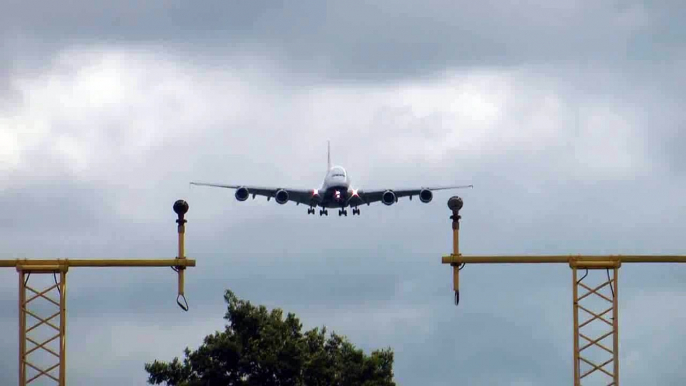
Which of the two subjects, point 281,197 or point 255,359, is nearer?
point 255,359

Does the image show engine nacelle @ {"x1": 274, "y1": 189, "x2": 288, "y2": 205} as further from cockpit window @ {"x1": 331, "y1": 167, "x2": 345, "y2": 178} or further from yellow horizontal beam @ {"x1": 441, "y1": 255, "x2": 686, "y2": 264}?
yellow horizontal beam @ {"x1": 441, "y1": 255, "x2": 686, "y2": 264}

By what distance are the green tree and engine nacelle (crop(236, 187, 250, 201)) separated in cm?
2968

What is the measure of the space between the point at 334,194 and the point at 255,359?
3306 centimetres

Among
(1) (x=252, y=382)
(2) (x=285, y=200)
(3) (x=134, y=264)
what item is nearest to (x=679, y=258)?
(3) (x=134, y=264)

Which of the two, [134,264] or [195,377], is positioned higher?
[134,264]

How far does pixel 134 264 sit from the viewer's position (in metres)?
36.1

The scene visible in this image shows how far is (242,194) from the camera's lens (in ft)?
340

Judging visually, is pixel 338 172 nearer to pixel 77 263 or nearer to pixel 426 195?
pixel 426 195

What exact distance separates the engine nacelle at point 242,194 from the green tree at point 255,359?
97.4ft

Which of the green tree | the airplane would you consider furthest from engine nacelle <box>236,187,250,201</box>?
the green tree

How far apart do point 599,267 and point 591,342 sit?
212 centimetres

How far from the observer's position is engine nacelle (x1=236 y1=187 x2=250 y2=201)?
10338 centimetres

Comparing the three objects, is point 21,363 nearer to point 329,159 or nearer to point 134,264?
point 134,264

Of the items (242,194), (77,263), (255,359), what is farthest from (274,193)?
(77,263)
